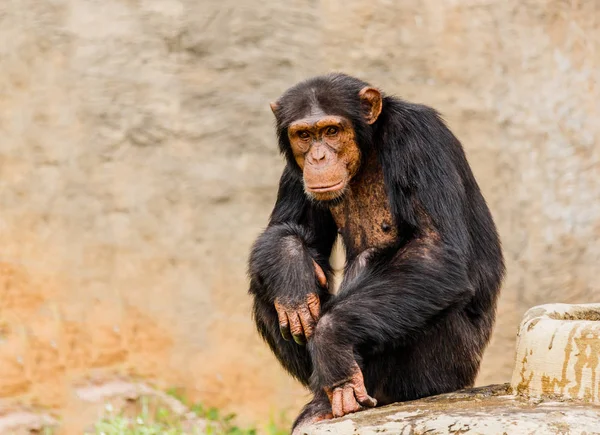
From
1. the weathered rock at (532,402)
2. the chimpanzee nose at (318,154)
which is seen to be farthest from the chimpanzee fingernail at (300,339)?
the chimpanzee nose at (318,154)

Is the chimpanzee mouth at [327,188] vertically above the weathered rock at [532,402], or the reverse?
the chimpanzee mouth at [327,188]

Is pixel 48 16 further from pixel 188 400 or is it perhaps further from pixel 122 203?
pixel 188 400

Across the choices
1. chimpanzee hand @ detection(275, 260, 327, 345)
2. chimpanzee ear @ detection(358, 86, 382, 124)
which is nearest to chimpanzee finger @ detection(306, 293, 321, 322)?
chimpanzee hand @ detection(275, 260, 327, 345)

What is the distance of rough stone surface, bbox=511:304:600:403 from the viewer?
3.68 metres

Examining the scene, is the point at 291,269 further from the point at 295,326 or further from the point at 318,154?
the point at 318,154

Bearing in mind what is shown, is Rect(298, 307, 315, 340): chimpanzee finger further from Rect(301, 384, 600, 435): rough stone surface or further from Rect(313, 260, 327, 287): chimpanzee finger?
Rect(301, 384, 600, 435): rough stone surface

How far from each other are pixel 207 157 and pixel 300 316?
3.14m

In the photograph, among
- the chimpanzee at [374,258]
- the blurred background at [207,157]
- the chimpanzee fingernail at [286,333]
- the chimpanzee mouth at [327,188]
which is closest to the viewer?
the chimpanzee at [374,258]

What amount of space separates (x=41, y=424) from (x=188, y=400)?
3.60ft

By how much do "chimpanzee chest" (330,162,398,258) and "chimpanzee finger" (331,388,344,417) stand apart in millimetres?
950

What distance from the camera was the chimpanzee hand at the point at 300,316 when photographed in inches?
173

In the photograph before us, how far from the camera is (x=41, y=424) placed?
22.4ft

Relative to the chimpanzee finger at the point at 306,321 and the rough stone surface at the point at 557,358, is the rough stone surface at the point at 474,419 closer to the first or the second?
the rough stone surface at the point at 557,358

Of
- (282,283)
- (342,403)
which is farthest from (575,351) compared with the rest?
(282,283)
